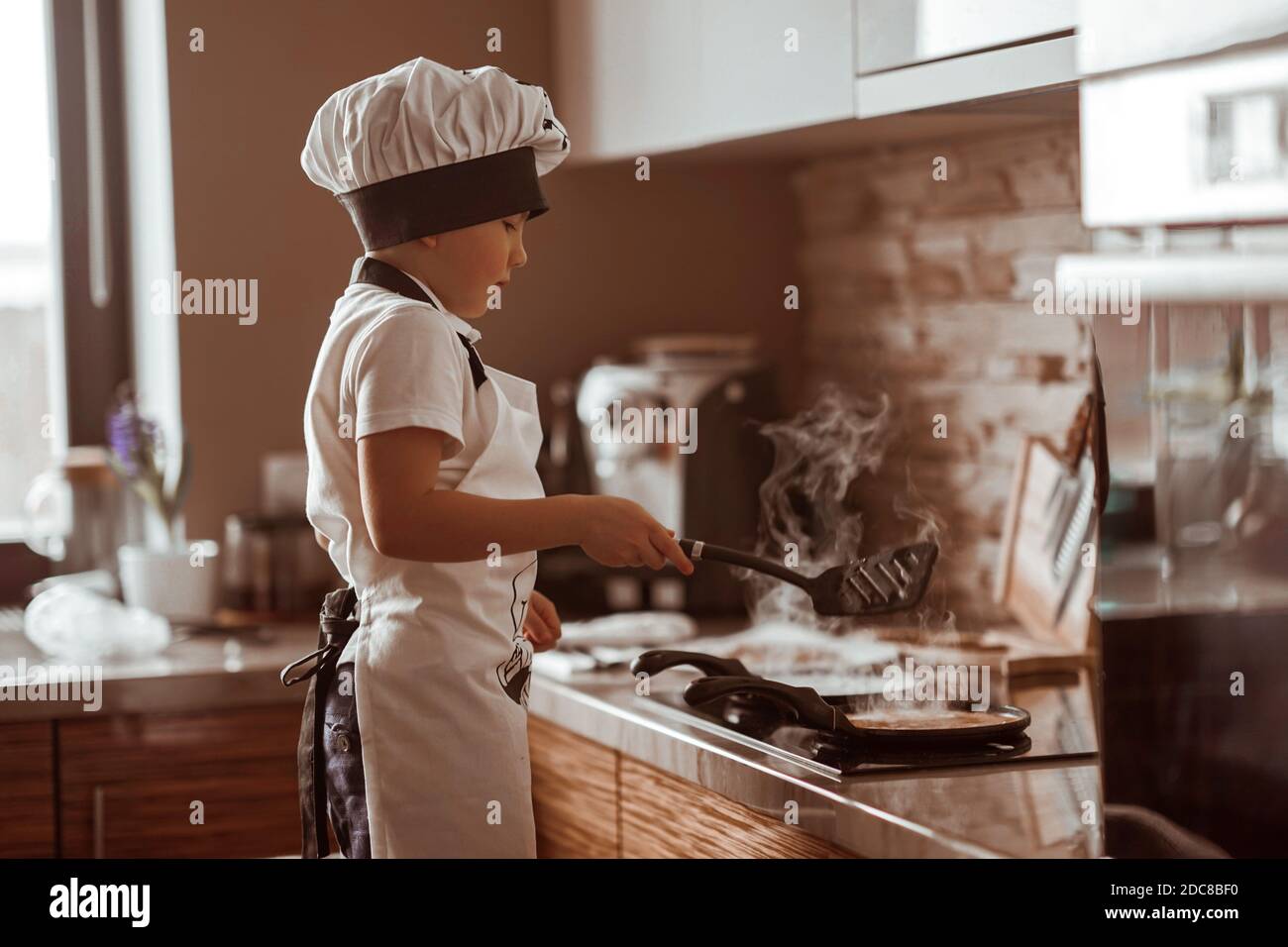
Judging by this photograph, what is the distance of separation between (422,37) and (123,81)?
86 cm

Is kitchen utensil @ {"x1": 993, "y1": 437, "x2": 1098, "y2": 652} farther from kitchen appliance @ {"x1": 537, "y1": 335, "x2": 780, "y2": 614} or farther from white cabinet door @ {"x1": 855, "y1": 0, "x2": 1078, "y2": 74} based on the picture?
white cabinet door @ {"x1": 855, "y1": 0, "x2": 1078, "y2": 74}

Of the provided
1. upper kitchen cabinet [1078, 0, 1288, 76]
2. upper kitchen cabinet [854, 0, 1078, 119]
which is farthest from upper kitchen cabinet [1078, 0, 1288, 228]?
upper kitchen cabinet [854, 0, 1078, 119]

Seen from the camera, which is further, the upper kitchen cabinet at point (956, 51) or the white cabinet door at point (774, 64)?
the white cabinet door at point (774, 64)

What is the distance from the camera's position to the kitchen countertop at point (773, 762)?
1.01 m

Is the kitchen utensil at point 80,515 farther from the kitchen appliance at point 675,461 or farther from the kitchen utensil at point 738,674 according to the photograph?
the kitchen utensil at point 738,674

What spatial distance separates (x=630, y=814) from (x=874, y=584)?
39 centimetres

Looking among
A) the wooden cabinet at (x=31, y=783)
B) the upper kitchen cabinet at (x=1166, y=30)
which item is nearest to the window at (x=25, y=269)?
the wooden cabinet at (x=31, y=783)

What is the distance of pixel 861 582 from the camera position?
47.4 inches

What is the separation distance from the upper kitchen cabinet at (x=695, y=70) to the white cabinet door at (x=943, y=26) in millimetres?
35

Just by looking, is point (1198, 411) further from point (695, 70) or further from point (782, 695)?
point (695, 70)

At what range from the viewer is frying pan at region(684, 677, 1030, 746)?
117cm

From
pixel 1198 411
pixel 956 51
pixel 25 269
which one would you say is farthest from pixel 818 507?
pixel 25 269

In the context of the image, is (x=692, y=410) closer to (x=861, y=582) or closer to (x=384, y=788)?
(x=861, y=582)

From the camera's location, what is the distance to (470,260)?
0.95 metres
